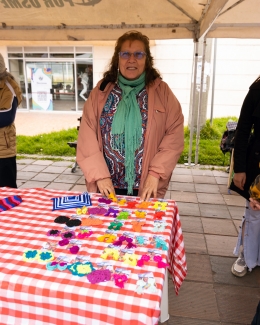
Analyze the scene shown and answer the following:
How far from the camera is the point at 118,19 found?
359 cm

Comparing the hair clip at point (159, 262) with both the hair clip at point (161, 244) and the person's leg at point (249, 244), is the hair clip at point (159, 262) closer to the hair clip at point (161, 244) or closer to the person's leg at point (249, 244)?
the hair clip at point (161, 244)

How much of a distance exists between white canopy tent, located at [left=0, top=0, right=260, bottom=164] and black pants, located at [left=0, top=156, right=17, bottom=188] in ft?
5.82

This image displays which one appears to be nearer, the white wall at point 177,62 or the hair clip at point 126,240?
the hair clip at point 126,240

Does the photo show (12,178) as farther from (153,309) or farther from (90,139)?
(153,309)

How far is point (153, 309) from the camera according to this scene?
3.08 ft

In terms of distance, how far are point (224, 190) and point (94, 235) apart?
11.7ft

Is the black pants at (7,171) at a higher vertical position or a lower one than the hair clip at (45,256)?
lower

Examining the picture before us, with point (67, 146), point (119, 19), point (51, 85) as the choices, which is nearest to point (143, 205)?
point (119, 19)

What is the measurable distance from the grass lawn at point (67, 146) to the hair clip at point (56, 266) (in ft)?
16.4

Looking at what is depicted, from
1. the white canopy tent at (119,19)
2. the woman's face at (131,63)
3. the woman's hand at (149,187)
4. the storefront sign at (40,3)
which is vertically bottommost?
the woman's hand at (149,187)

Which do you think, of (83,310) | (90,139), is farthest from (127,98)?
(83,310)

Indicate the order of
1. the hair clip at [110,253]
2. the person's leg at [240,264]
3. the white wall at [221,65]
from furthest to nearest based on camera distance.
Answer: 1. the white wall at [221,65]
2. the person's leg at [240,264]
3. the hair clip at [110,253]

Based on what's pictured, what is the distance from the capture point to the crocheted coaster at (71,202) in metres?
1.67

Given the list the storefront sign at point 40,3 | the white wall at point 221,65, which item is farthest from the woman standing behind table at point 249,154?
the white wall at point 221,65
